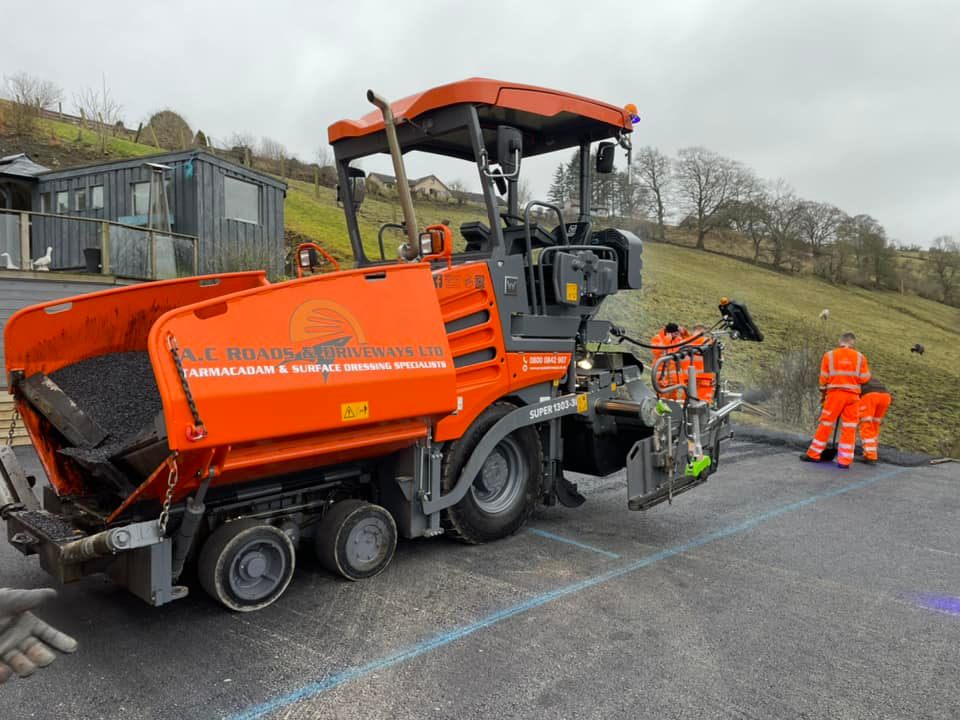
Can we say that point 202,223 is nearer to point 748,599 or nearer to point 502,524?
point 502,524

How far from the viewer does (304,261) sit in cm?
480

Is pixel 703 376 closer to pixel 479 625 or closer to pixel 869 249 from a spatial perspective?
pixel 479 625

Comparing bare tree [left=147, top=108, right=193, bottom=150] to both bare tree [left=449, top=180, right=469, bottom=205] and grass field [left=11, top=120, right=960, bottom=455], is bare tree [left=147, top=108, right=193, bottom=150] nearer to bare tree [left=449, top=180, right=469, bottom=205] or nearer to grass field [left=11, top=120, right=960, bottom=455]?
grass field [left=11, top=120, right=960, bottom=455]

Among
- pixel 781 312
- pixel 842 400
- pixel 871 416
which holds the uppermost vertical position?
pixel 781 312

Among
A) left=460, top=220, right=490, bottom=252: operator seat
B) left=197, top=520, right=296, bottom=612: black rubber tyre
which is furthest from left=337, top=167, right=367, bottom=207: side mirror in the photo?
left=197, top=520, right=296, bottom=612: black rubber tyre

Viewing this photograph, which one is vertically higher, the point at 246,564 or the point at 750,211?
the point at 750,211

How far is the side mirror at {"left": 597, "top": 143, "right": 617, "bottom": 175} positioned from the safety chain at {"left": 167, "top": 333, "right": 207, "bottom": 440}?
3371mm

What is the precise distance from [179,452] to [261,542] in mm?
828

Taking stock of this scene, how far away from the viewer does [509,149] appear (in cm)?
451

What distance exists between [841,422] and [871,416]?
1.08ft

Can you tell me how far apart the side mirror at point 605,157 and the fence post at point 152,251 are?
33.8ft

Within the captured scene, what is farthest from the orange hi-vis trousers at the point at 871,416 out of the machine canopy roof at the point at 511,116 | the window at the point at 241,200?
the window at the point at 241,200

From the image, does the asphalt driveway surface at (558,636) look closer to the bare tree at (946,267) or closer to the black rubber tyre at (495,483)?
the black rubber tyre at (495,483)

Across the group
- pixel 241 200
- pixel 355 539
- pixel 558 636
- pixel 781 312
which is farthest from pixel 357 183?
pixel 781 312
